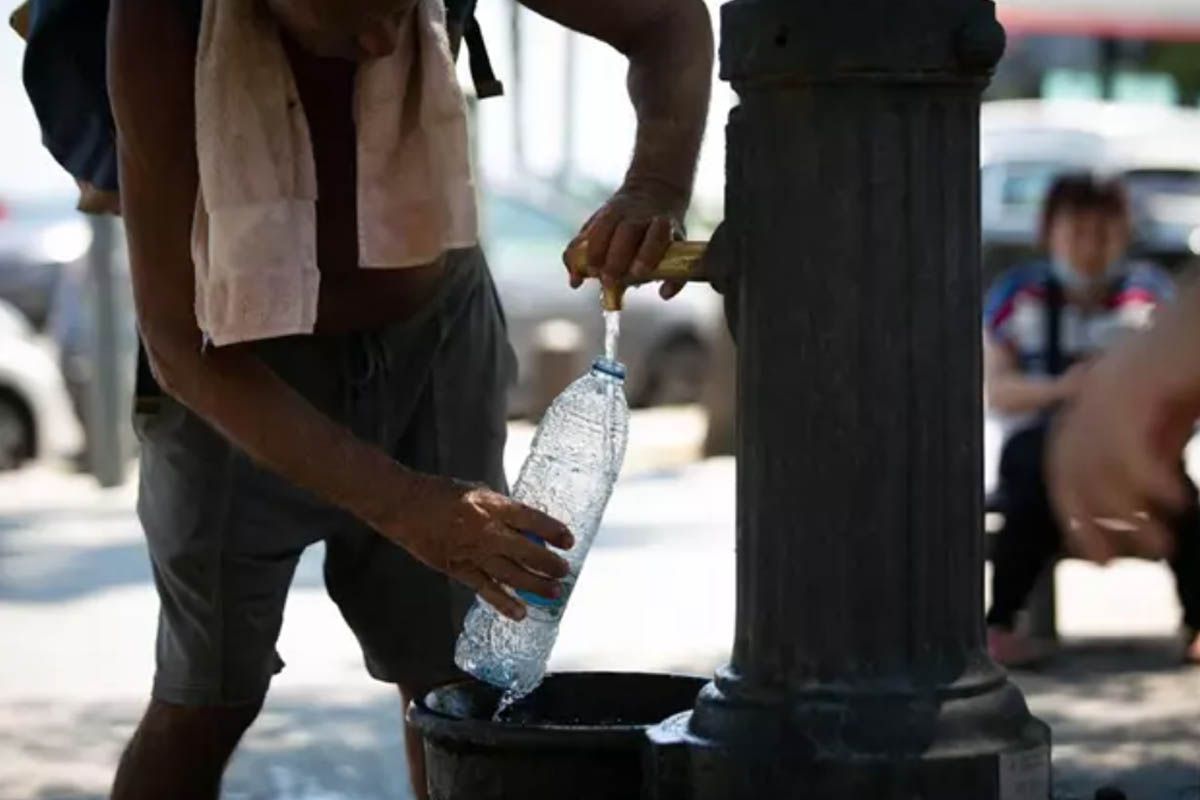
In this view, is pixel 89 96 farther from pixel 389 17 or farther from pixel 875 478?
pixel 875 478

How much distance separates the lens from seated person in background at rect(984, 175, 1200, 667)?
7.05 meters

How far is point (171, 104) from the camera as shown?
10.8 ft

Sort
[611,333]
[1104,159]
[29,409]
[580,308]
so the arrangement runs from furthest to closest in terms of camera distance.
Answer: [1104,159] → [580,308] → [29,409] → [611,333]

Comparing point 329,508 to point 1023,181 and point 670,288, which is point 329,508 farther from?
point 1023,181

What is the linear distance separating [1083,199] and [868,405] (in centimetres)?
461

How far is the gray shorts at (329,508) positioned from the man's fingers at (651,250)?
61 cm

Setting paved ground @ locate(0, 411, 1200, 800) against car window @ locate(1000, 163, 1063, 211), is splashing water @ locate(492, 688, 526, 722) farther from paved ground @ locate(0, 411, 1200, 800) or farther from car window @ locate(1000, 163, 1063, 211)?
car window @ locate(1000, 163, 1063, 211)

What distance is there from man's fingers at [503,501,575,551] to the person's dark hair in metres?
4.51

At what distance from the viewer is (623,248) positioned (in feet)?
10.8

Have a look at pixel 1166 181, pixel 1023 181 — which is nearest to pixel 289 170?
pixel 1023 181

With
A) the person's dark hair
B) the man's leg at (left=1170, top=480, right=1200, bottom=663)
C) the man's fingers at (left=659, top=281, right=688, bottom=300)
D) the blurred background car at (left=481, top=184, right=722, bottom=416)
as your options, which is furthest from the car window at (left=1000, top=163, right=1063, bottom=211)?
the man's fingers at (left=659, top=281, right=688, bottom=300)

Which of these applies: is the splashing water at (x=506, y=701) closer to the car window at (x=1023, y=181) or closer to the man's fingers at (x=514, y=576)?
the man's fingers at (x=514, y=576)

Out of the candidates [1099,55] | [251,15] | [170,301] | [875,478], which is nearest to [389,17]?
[251,15]

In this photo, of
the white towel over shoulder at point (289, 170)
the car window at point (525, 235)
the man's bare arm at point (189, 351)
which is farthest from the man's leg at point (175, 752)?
the car window at point (525, 235)
